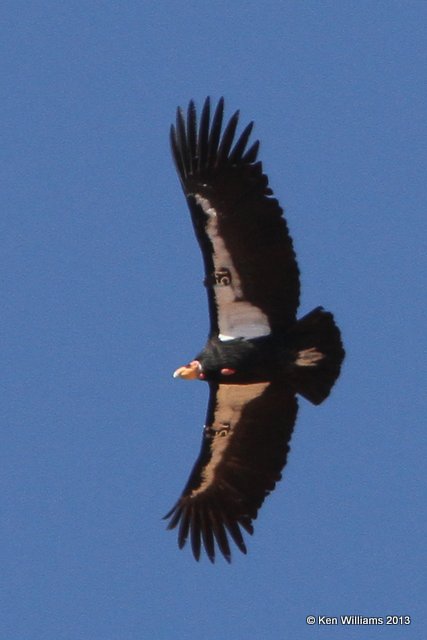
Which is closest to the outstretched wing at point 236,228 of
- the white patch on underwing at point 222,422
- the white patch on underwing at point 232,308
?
the white patch on underwing at point 232,308

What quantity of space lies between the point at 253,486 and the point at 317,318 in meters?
2.67

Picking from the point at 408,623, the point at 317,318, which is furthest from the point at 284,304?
the point at 408,623

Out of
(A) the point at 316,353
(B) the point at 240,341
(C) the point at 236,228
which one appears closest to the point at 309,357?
(A) the point at 316,353

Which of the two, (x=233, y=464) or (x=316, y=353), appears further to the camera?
(x=233, y=464)

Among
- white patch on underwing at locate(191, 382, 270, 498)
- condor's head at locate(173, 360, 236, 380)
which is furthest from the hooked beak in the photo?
white patch on underwing at locate(191, 382, 270, 498)

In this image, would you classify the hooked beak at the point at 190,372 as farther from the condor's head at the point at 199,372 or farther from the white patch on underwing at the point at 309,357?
the white patch on underwing at the point at 309,357

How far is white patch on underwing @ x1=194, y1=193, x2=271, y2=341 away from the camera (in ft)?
70.9

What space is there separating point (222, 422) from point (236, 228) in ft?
9.26

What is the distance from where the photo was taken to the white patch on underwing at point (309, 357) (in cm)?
2153

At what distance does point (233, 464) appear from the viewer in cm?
2295

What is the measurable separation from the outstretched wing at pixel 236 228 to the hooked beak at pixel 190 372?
489mm

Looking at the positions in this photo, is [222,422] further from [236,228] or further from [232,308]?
[236,228]

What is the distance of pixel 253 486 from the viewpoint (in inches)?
901

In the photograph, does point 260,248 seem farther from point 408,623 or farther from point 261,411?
point 408,623
